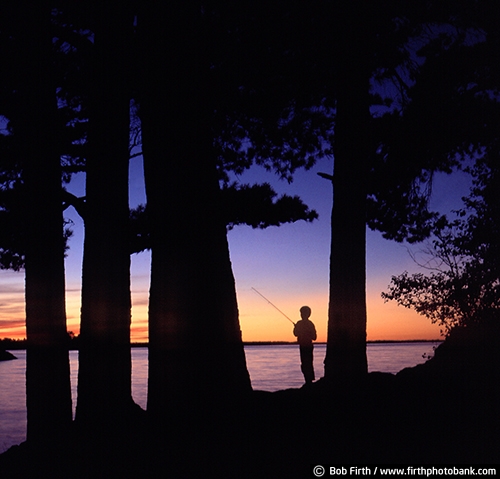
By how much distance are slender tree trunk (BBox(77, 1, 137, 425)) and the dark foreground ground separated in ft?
1.54

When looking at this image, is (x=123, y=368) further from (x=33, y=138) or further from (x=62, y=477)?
(x=33, y=138)

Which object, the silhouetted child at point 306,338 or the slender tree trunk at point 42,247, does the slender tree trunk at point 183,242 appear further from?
the silhouetted child at point 306,338

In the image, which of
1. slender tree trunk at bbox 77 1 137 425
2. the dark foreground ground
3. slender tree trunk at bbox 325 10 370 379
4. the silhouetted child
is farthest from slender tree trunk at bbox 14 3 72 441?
the silhouetted child

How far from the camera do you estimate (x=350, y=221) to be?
26.3 ft

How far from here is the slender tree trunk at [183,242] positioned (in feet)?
18.4

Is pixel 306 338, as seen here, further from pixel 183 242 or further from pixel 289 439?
Answer: pixel 289 439

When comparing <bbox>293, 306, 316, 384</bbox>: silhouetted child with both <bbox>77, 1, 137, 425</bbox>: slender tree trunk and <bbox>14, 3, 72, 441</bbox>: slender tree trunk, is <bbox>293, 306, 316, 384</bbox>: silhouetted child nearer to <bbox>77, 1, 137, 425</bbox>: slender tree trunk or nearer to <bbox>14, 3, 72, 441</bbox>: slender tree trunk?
<bbox>77, 1, 137, 425</bbox>: slender tree trunk

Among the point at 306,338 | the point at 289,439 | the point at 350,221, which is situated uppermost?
the point at 350,221

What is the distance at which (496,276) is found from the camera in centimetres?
1341

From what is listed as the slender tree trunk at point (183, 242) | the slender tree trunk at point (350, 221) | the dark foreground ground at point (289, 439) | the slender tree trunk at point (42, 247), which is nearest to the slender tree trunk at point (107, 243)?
the slender tree trunk at point (42, 247)

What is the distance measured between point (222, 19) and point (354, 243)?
3581 mm

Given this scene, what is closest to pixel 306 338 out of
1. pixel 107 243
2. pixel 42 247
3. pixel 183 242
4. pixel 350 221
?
pixel 350 221

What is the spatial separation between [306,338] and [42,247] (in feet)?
18.5

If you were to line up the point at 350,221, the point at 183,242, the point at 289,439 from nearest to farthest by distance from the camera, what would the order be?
the point at 289,439
the point at 183,242
the point at 350,221
